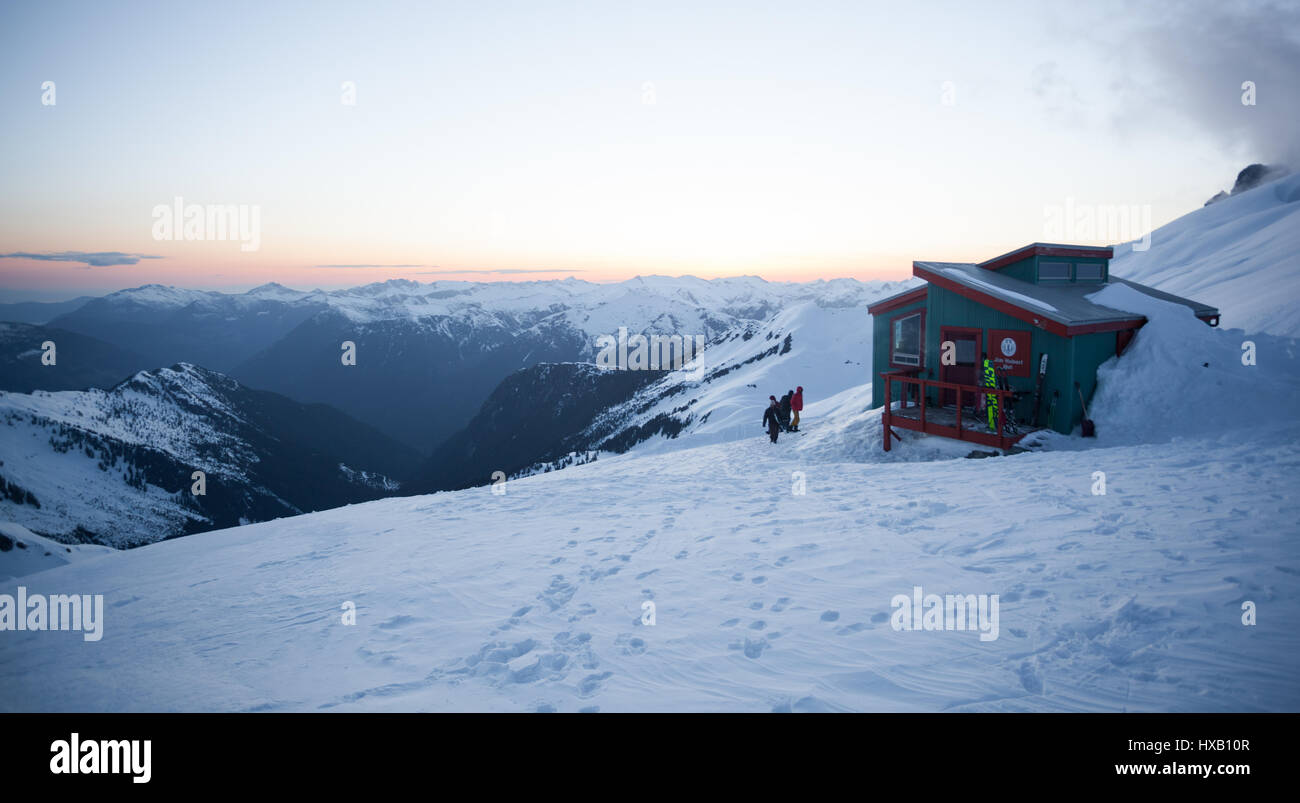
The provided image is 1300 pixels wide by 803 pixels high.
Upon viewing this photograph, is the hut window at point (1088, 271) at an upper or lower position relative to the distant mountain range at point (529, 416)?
upper

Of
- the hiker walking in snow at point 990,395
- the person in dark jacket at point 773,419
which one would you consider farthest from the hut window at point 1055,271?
the person in dark jacket at point 773,419

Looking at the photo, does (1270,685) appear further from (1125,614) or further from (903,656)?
(903,656)

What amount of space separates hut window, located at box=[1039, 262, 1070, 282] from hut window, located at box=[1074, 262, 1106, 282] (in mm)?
403

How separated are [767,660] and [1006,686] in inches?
79.5

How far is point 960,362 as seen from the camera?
20047 mm

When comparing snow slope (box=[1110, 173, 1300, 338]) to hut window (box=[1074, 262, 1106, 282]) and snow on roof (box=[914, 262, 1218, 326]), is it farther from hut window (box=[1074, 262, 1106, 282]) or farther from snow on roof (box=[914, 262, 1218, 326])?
hut window (box=[1074, 262, 1106, 282])

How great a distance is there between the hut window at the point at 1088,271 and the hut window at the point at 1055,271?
40cm

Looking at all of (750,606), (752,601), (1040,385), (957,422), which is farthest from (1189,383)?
(750,606)

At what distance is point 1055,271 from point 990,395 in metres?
7.30

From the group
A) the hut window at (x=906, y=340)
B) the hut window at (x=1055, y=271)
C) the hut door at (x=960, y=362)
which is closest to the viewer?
the hut door at (x=960, y=362)

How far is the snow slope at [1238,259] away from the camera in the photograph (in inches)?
834

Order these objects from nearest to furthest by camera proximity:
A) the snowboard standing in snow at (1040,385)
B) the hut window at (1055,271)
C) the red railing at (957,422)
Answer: the red railing at (957,422)
the snowboard standing in snow at (1040,385)
the hut window at (1055,271)

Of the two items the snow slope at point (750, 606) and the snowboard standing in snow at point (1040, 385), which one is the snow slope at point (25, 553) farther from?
the snowboard standing in snow at point (1040, 385)

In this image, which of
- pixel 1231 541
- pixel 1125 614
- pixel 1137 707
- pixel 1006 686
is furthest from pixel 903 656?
pixel 1231 541
